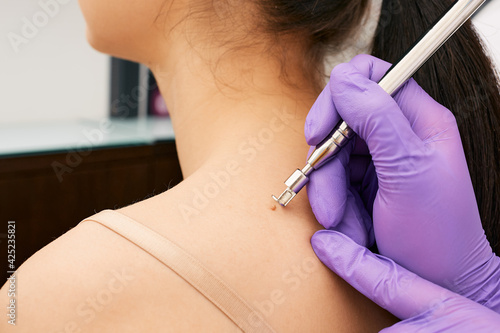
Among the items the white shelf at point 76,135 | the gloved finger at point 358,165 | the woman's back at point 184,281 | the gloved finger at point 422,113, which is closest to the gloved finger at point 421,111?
the gloved finger at point 422,113

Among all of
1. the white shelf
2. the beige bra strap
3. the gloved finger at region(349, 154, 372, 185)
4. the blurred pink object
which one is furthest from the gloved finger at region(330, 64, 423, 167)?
the blurred pink object

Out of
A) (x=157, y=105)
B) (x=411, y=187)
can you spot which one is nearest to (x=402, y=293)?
(x=411, y=187)

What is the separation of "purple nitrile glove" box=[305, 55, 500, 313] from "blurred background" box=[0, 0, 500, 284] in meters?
1.35

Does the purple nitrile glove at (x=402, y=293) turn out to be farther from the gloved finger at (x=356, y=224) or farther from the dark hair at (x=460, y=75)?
the dark hair at (x=460, y=75)

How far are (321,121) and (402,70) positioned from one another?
0.12 meters

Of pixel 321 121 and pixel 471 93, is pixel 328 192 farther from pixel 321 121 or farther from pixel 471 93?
pixel 471 93

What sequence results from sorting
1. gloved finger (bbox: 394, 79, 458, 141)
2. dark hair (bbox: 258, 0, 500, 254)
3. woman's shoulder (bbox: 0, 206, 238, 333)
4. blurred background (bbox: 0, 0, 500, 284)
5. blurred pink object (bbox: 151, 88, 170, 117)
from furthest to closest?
blurred pink object (bbox: 151, 88, 170, 117)
blurred background (bbox: 0, 0, 500, 284)
dark hair (bbox: 258, 0, 500, 254)
gloved finger (bbox: 394, 79, 458, 141)
woman's shoulder (bbox: 0, 206, 238, 333)

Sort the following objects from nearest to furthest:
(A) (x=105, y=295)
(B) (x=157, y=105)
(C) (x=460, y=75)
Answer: (A) (x=105, y=295) < (C) (x=460, y=75) < (B) (x=157, y=105)

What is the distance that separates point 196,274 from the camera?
1.74 ft

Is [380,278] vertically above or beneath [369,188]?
beneath

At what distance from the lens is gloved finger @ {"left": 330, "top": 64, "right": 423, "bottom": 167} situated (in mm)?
578

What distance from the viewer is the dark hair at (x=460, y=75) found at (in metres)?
0.73

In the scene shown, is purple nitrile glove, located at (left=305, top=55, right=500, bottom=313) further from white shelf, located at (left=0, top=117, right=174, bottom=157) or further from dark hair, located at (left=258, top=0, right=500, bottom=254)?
white shelf, located at (left=0, top=117, right=174, bottom=157)

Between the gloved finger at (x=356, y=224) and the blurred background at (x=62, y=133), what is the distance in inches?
52.8
